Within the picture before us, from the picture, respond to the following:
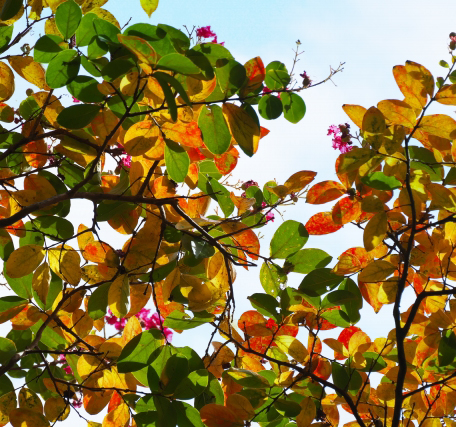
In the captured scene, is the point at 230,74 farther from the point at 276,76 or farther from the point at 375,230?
the point at 375,230

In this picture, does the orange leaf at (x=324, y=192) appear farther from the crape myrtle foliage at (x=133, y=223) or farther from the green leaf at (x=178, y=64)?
the green leaf at (x=178, y=64)

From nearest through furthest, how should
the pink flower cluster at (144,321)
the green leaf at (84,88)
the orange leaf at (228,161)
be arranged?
the green leaf at (84,88) → the orange leaf at (228,161) → the pink flower cluster at (144,321)

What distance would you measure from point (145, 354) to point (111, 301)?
0.17 metres

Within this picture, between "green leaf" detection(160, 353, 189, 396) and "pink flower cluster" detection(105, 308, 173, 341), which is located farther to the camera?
"pink flower cluster" detection(105, 308, 173, 341)

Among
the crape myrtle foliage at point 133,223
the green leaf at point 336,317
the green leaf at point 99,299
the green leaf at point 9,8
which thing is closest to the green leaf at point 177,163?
the crape myrtle foliage at point 133,223

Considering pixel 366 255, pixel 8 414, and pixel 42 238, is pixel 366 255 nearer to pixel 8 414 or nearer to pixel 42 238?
pixel 42 238

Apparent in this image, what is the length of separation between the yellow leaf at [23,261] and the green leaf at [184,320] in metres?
0.40

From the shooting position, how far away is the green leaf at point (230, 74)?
1159 millimetres

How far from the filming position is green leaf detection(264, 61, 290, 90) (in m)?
1.32

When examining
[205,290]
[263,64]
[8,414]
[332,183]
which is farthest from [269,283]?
[8,414]

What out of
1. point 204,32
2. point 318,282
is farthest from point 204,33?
point 318,282

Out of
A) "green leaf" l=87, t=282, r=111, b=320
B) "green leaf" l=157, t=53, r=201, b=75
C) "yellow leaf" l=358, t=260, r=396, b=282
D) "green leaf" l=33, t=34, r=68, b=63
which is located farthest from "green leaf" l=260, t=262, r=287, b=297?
"green leaf" l=33, t=34, r=68, b=63

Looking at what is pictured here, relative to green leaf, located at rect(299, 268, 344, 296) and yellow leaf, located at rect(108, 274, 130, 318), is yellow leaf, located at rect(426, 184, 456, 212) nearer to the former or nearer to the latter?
green leaf, located at rect(299, 268, 344, 296)

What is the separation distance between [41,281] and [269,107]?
2.60 ft
